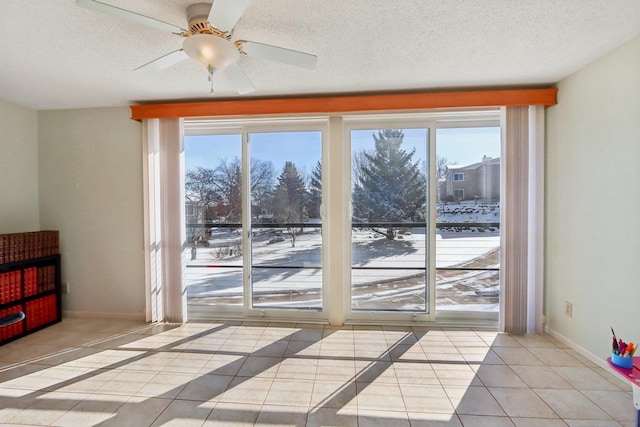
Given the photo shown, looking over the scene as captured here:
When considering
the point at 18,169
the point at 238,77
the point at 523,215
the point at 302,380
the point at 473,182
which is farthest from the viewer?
the point at 18,169

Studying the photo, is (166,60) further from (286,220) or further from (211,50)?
(286,220)

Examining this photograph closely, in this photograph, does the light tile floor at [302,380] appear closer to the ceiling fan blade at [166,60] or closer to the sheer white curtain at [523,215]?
the sheer white curtain at [523,215]

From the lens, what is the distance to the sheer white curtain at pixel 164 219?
112 inches

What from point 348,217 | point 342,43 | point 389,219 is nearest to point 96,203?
point 348,217

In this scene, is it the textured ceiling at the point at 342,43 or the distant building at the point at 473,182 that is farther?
the distant building at the point at 473,182

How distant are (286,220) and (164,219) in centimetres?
126

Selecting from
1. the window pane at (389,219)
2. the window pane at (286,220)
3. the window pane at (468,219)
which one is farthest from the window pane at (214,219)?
the window pane at (468,219)

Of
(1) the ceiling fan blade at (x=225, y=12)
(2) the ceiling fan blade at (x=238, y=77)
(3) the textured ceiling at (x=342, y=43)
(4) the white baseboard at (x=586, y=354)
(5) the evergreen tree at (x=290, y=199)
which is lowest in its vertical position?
(4) the white baseboard at (x=586, y=354)

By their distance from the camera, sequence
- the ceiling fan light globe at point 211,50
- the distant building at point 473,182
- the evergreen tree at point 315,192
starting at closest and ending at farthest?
the ceiling fan light globe at point 211,50, the distant building at point 473,182, the evergreen tree at point 315,192

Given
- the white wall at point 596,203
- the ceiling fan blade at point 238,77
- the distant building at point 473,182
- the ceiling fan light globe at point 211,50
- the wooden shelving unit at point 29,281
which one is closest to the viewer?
the ceiling fan light globe at point 211,50

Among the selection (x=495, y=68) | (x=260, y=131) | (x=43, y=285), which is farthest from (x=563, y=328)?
→ (x=43, y=285)

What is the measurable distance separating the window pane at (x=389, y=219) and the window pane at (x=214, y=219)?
4.19ft

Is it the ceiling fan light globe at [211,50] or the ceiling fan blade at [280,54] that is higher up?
the ceiling fan blade at [280,54]

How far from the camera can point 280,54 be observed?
1.62m
